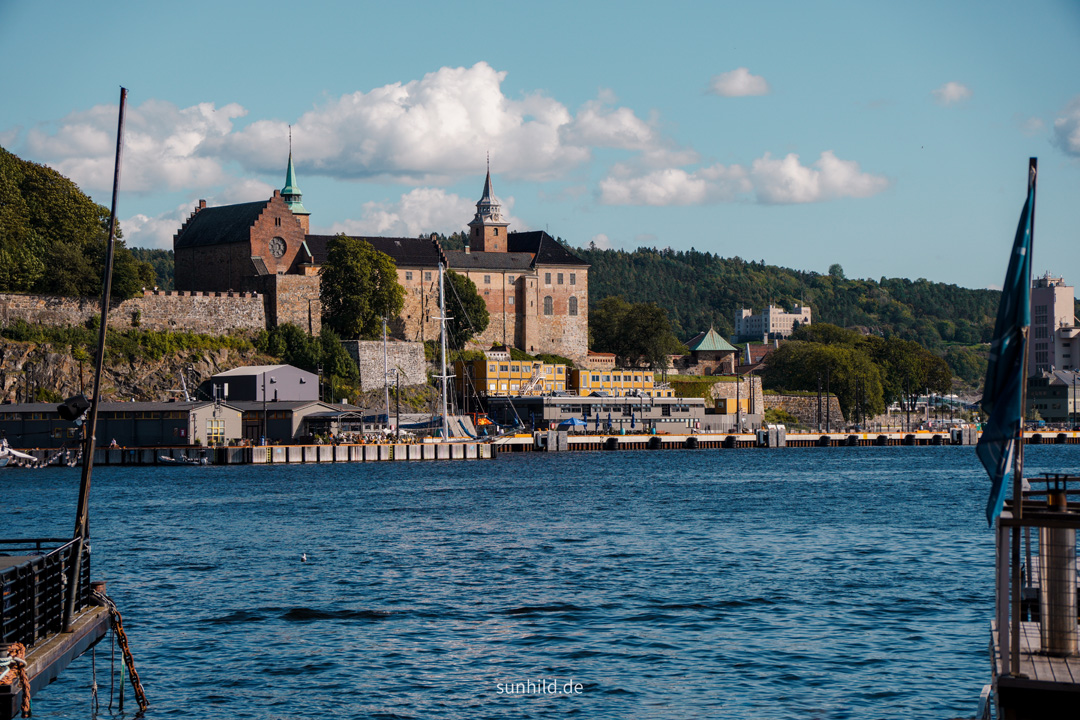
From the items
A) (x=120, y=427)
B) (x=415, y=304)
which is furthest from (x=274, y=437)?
(x=415, y=304)

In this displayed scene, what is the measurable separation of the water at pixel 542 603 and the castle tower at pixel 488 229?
7307 cm

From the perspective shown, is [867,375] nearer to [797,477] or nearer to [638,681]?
A: [797,477]

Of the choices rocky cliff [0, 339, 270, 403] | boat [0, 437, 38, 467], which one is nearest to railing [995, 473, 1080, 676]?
boat [0, 437, 38, 467]

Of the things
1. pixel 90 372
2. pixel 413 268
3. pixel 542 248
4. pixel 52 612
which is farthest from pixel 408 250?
pixel 52 612

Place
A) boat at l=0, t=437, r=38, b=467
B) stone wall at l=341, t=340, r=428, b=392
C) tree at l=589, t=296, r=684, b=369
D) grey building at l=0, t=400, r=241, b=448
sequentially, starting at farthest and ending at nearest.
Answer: tree at l=589, t=296, r=684, b=369 < stone wall at l=341, t=340, r=428, b=392 < grey building at l=0, t=400, r=241, b=448 < boat at l=0, t=437, r=38, b=467

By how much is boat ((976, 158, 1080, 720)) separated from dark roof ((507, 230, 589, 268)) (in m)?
108

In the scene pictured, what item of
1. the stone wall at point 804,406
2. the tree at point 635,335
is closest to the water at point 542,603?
the tree at point 635,335

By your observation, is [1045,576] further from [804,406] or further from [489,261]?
[804,406]

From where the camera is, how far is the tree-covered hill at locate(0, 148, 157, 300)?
8344cm

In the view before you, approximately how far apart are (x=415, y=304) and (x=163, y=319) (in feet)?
85.3

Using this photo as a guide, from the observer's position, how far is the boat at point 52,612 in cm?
1248

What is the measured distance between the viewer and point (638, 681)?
59.6ft

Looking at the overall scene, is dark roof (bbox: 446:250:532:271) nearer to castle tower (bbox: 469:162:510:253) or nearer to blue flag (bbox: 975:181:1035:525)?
castle tower (bbox: 469:162:510:253)

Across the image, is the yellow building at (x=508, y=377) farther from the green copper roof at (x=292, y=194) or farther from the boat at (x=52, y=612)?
the boat at (x=52, y=612)
